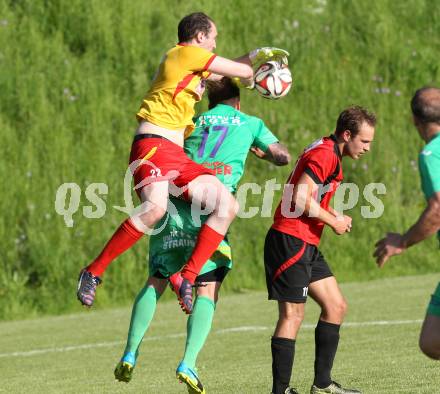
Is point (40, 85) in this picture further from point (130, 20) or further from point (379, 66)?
point (379, 66)

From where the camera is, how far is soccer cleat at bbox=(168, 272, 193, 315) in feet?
25.6

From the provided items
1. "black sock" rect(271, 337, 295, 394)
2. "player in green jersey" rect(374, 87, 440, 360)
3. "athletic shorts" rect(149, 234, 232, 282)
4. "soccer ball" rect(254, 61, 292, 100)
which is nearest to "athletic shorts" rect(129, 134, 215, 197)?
"athletic shorts" rect(149, 234, 232, 282)

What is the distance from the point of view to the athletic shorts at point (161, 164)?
8.17 meters

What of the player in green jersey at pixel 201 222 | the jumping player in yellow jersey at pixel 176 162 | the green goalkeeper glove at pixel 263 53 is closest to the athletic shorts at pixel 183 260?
the player in green jersey at pixel 201 222

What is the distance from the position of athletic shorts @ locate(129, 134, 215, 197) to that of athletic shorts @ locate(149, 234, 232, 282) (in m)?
0.56

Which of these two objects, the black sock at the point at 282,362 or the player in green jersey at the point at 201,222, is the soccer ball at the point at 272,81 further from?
the black sock at the point at 282,362

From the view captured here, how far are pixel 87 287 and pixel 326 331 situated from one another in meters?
1.66

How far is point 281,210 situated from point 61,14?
12.7 meters

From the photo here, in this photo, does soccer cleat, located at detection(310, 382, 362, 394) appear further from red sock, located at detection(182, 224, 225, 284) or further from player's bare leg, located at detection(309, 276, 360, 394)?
red sock, located at detection(182, 224, 225, 284)

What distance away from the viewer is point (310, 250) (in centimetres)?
795

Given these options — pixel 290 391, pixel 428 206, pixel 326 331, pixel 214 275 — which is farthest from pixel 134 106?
pixel 428 206

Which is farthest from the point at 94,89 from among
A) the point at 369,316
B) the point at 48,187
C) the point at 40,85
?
the point at 369,316

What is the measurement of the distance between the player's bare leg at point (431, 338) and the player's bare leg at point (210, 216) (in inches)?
75.0

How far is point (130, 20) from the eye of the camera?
20016mm
